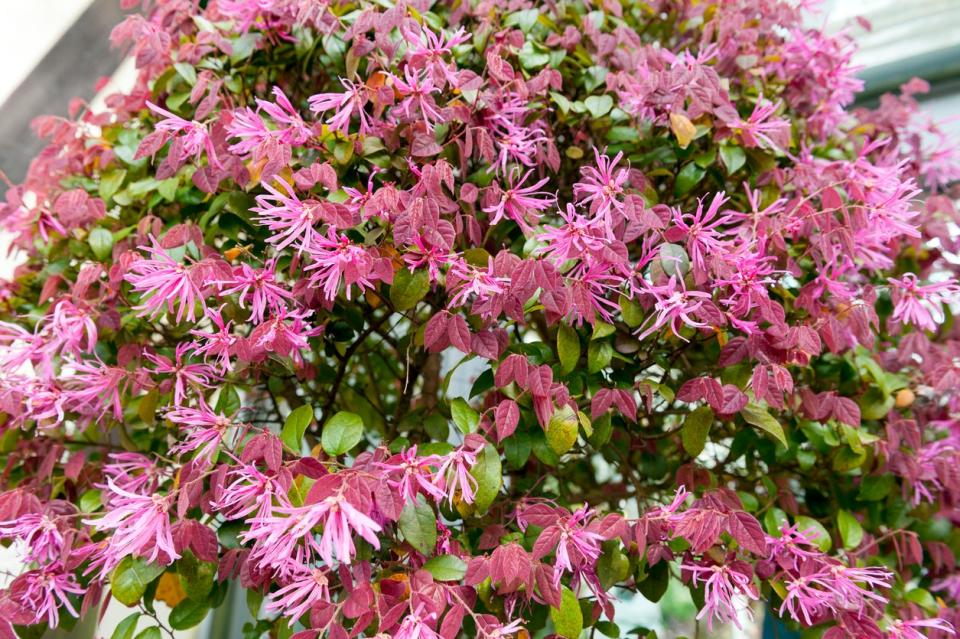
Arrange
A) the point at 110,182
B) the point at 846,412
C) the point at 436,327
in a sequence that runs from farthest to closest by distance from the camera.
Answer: the point at 110,182, the point at 846,412, the point at 436,327

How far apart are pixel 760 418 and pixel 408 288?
377 mm

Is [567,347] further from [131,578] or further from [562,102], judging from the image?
[131,578]

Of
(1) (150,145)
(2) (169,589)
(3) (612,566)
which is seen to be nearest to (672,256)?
(3) (612,566)

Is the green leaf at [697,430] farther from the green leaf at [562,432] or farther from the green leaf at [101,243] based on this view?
the green leaf at [101,243]

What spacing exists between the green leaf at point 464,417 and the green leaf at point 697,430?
0.22 metres

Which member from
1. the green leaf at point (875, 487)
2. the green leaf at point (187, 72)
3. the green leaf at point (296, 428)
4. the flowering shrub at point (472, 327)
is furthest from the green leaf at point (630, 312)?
the green leaf at point (187, 72)

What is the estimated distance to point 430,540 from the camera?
0.62 metres

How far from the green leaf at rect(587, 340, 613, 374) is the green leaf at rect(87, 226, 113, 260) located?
59cm

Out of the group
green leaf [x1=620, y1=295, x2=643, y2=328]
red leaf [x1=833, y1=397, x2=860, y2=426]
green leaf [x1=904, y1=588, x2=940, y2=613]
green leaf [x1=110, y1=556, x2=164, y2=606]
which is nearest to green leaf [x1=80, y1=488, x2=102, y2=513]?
green leaf [x1=110, y1=556, x2=164, y2=606]

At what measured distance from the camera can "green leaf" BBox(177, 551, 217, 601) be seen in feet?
2.27

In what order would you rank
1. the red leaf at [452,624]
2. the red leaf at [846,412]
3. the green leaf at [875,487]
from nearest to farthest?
the red leaf at [452,624]
the red leaf at [846,412]
the green leaf at [875,487]

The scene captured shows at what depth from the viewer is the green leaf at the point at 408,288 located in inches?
27.0

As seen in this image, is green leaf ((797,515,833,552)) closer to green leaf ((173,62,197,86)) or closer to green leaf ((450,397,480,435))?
green leaf ((450,397,480,435))

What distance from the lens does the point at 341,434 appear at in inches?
26.9
